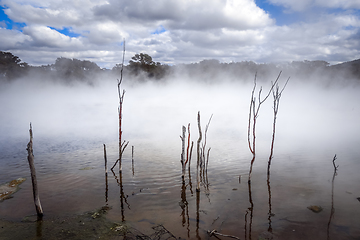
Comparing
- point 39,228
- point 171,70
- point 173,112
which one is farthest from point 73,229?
point 171,70

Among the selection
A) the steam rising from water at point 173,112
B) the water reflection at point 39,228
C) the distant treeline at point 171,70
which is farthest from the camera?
the distant treeline at point 171,70

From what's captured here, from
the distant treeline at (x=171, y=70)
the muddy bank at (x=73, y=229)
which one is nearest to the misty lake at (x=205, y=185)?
the muddy bank at (x=73, y=229)

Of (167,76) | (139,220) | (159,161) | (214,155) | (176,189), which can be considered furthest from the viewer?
(167,76)

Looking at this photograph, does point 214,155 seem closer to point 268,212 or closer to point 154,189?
point 154,189

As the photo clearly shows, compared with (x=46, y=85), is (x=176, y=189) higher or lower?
lower

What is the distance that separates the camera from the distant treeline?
3306cm

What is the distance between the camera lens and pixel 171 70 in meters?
44.5

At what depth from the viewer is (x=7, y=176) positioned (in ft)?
25.7

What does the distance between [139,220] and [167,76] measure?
40254mm

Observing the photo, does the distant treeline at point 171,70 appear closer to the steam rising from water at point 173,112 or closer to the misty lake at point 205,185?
the steam rising from water at point 173,112

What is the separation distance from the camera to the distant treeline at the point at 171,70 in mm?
33062

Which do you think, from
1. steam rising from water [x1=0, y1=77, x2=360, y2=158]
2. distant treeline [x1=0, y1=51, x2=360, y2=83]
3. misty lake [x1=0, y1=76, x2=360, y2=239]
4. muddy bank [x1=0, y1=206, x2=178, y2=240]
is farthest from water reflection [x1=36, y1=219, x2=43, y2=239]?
distant treeline [x1=0, y1=51, x2=360, y2=83]

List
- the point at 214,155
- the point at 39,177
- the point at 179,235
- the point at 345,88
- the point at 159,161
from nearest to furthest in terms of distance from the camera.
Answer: the point at 179,235 → the point at 39,177 → the point at 159,161 → the point at 214,155 → the point at 345,88

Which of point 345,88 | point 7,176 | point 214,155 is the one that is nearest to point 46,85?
point 7,176
